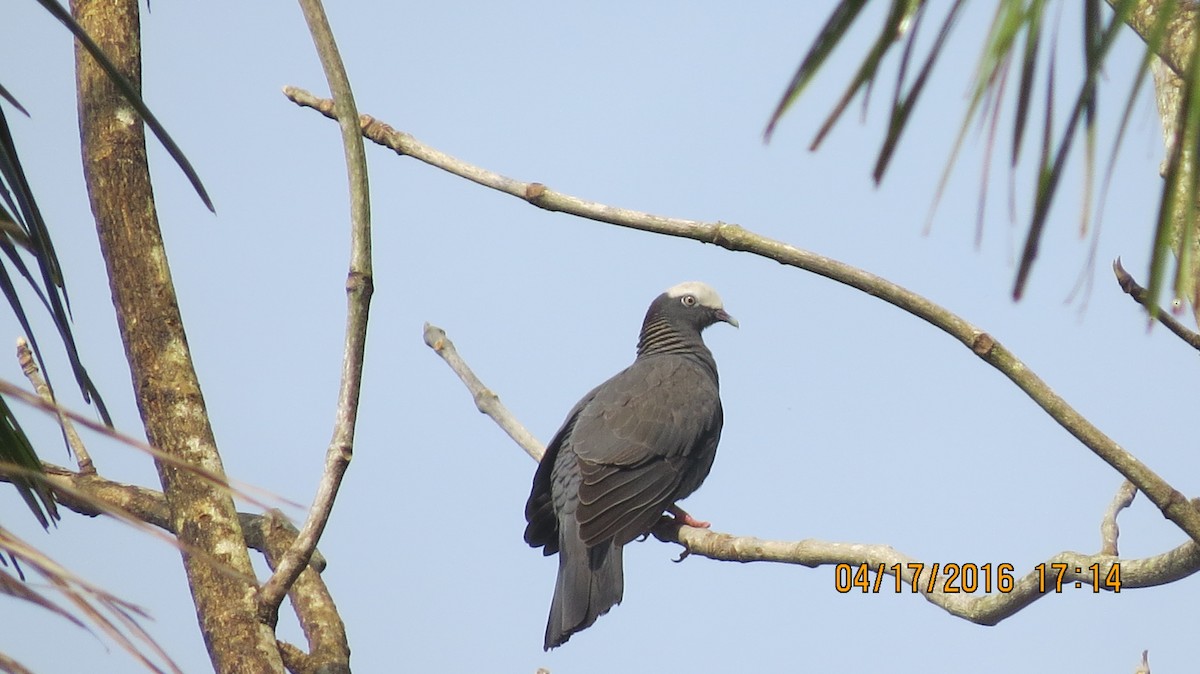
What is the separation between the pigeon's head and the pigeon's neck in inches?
2.0

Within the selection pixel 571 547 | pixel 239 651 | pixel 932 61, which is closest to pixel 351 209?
pixel 239 651

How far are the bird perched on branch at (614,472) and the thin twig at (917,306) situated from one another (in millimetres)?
2237

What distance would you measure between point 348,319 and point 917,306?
3.79 feet

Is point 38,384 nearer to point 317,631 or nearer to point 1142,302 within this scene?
point 317,631

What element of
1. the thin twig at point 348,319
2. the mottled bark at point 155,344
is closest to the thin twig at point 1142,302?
the thin twig at point 348,319

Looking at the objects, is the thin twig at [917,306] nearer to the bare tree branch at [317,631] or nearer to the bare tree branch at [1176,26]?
the bare tree branch at [1176,26]

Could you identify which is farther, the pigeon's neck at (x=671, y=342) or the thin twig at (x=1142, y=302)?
the pigeon's neck at (x=671, y=342)

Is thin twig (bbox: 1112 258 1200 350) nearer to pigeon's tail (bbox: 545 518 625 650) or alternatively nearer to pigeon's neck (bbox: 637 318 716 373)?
pigeon's tail (bbox: 545 518 625 650)

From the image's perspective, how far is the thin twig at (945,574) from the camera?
252 centimetres

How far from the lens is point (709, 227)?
2586 mm

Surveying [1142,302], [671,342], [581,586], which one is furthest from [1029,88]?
[671,342]

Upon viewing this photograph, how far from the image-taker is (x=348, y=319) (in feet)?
8.30

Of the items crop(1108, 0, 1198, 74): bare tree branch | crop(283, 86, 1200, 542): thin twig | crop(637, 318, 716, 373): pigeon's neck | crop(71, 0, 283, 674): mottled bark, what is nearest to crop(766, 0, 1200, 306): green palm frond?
crop(1108, 0, 1198, 74): bare tree branch
